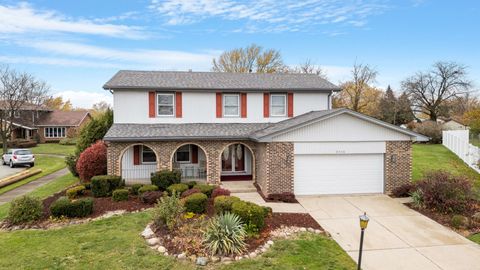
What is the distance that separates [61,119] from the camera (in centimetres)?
4691

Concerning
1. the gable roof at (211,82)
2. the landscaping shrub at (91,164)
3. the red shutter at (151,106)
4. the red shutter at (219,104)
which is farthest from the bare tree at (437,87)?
the landscaping shrub at (91,164)

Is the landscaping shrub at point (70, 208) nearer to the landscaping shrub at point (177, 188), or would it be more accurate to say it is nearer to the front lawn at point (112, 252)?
the front lawn at point (112, 252)

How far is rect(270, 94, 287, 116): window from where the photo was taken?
17.6m

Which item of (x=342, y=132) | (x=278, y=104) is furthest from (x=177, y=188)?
(x=278, y=104)

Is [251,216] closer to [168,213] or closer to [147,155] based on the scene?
[168,213]

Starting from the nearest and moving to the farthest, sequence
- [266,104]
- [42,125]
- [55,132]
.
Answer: [266,104]
[42,125]
[55,132]

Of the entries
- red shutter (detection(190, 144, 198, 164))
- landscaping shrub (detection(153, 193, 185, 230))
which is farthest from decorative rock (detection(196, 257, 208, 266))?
red shutter (detection(190, 144, 198, 164))

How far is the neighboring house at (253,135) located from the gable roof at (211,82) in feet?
0.19

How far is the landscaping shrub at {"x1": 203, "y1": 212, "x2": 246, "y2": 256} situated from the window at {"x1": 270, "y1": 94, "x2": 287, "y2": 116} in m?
10.4

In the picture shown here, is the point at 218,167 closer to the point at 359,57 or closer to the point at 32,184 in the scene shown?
the point at 32,184

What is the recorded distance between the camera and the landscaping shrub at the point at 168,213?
29.7 feet

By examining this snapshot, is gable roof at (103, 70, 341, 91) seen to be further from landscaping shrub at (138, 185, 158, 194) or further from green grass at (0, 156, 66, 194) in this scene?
green grass at (0, 156, 66, 194)

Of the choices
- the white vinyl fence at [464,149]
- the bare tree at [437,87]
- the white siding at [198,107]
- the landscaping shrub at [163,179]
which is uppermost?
the bare tree at [437,87]

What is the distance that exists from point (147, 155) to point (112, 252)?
924 cm
